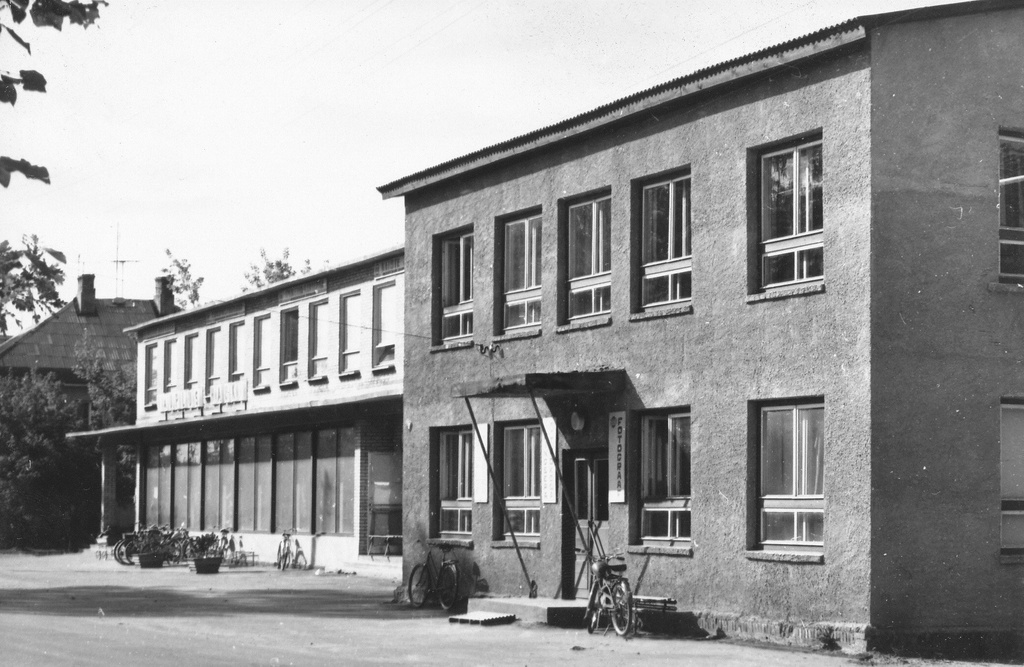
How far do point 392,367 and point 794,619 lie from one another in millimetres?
16379

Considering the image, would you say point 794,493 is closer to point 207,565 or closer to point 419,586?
point 419,586

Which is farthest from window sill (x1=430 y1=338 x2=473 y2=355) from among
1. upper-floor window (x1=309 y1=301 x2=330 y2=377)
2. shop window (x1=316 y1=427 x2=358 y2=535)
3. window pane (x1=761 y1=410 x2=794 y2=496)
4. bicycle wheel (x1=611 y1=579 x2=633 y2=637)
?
upper-floor window (x1=309 y1=301 x2=330 y2=377)

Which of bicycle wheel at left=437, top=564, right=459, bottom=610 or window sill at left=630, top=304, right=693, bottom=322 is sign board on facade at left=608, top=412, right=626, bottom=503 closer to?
window sill at left=630, top=304, right=693, bottom=322

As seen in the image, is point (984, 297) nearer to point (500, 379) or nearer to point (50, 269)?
point (500, 379)

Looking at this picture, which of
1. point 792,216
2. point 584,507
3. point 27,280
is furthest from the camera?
point 584,507

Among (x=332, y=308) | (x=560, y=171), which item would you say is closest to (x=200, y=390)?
(x=332, y=308)

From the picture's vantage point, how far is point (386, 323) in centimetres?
3288

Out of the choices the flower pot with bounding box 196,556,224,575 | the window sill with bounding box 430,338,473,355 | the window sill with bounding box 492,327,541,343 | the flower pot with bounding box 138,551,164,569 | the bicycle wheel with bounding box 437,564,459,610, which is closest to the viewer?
the window sill with bounding box 492,327,541,343

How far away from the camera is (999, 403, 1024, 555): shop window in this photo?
17156 millimetres

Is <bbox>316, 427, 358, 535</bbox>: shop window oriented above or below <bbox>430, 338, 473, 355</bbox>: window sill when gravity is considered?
below

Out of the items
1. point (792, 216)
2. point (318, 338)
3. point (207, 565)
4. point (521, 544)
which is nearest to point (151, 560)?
point (207, 565)

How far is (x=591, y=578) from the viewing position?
2041cm

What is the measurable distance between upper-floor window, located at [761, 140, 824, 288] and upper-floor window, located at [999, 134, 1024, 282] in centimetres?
218

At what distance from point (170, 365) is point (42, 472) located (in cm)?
940
